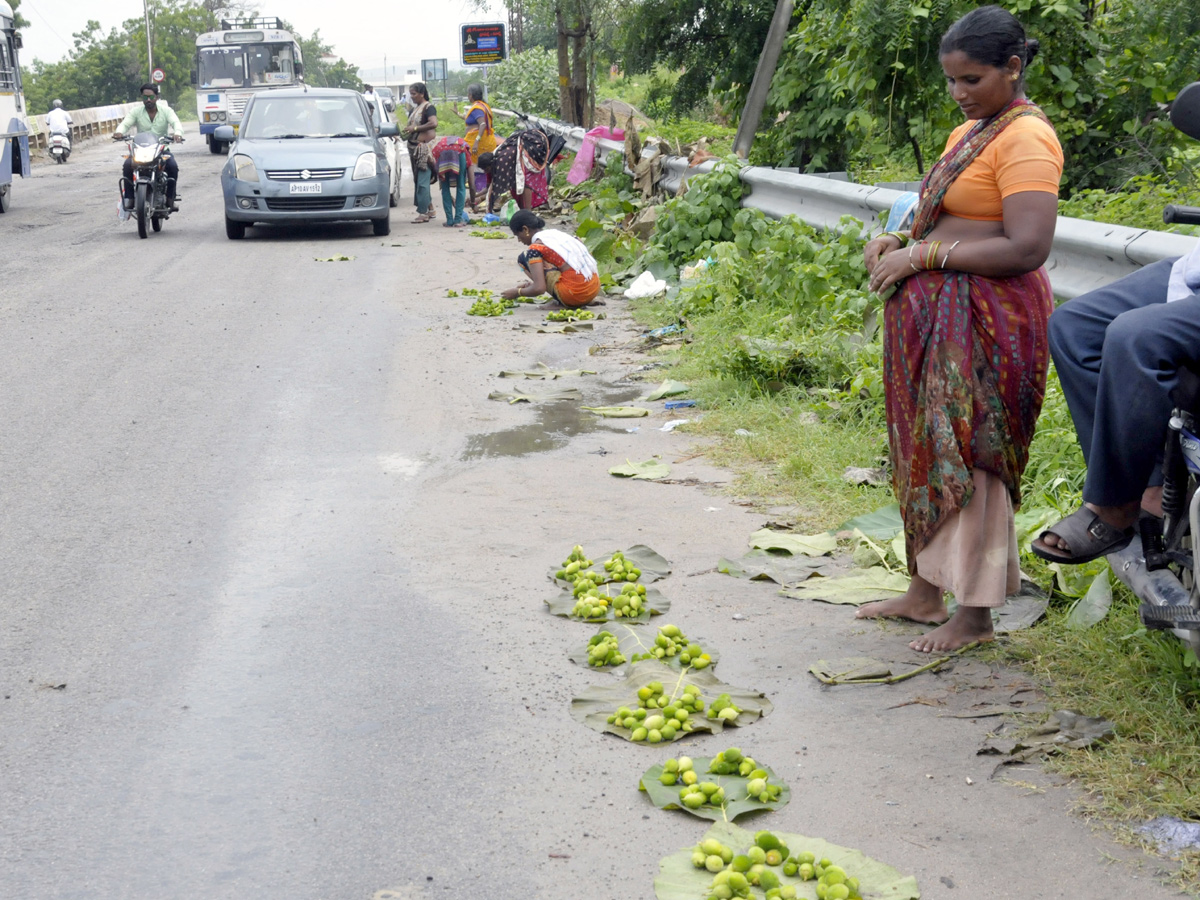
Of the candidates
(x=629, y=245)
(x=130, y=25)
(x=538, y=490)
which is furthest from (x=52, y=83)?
(x=538, y=490)

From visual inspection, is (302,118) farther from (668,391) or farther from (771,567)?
(771,567)

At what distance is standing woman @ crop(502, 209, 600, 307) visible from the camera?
10820 mm

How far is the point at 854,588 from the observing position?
15.2 ft

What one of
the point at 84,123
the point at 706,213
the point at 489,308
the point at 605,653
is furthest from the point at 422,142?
the point at 84,123

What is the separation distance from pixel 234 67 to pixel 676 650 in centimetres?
3862

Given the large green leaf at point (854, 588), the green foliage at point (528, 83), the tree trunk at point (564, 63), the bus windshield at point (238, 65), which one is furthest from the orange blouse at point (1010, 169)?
the green foliage at point (528, 83)

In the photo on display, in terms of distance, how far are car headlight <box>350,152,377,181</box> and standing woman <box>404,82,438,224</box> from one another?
1.65 metres

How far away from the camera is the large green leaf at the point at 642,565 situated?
473 cm

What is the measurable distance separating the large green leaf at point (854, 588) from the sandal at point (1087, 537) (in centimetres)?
114

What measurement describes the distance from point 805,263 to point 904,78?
8.27ft

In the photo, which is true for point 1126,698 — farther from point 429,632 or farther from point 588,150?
point 588,150

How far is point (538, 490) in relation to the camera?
19.3 ft

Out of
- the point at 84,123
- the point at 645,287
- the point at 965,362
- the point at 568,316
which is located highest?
the point at 84,123

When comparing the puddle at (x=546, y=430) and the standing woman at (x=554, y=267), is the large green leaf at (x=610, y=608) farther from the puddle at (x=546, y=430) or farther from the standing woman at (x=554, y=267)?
the standing woman at (x=554, y=267)
